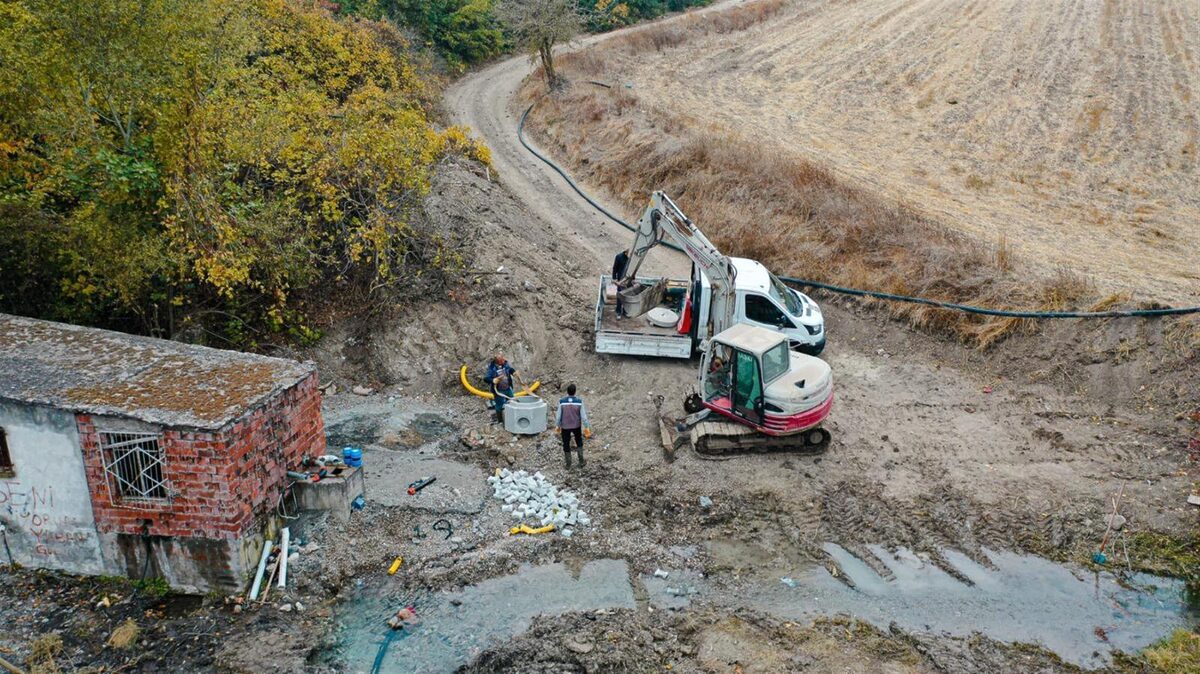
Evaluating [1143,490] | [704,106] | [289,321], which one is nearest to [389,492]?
[289,321]

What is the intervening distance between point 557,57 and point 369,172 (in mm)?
23820

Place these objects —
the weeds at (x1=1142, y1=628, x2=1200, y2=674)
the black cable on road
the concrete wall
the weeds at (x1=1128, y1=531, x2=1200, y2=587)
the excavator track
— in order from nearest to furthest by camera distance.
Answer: the weeds at (x1=1142, y1=628, x2=1200, y2=674) → the concrete wall → the weeds at (x1=1128, y1=531, x2=1200, y2=587) → the excavator track → the black cable on road

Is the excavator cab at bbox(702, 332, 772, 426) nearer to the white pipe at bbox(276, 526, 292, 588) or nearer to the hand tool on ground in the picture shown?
the hand tool on ground

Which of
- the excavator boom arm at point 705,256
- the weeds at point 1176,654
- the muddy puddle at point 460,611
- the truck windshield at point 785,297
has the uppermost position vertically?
the excavator boom arm at point 705,256

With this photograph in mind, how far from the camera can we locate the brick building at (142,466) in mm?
10039

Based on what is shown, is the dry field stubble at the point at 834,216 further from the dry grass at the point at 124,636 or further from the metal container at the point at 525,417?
the dry grass at the point at 124,636

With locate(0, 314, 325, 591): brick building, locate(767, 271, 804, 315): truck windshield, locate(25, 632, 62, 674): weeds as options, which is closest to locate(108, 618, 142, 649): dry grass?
locate(25, 632, 62, 674): weeds

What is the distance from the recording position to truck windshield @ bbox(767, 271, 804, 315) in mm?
16188

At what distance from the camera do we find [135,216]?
14.1m

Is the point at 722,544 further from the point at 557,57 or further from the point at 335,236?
the point at 557,57

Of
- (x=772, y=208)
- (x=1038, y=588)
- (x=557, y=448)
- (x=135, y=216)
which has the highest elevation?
(x=135, y=216)

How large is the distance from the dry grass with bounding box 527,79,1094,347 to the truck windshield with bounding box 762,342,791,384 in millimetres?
5753

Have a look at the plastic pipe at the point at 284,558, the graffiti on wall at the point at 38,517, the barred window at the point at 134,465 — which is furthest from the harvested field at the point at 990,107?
the graffiti on wall at the point at 38,517

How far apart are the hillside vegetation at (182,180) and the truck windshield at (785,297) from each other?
703 centimetres
